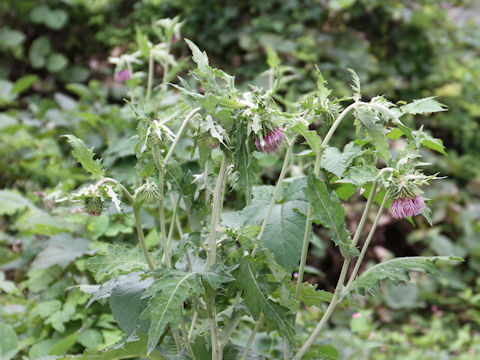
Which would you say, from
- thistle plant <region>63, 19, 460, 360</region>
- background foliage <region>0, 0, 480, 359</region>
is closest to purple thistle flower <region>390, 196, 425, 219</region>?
thistle plant <region>63, 19, 460, 360</region>

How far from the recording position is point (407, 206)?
1.06 metres

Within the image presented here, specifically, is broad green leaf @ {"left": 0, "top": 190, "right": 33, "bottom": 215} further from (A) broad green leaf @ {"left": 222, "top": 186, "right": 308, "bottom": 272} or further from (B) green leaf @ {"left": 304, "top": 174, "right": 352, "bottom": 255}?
(B) green leaf @ {"left": 304, "top": 174, "right": 352, "bottom": 255}

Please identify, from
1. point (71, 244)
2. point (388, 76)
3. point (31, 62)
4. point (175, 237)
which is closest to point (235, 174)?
point (175, 237)

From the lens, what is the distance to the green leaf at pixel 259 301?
110 centimetres

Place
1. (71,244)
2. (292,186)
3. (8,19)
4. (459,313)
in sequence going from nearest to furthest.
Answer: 1. (292,186)
2. (71,244)
3. (459,313)
4. (8,19)

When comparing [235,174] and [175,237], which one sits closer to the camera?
[235,174]

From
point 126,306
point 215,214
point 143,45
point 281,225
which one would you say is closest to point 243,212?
point 281,225

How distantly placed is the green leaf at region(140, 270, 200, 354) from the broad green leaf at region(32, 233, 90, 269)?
2.85 feet

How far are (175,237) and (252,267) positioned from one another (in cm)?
89

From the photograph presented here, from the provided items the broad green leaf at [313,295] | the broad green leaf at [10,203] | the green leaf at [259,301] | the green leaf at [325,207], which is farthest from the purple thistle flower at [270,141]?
the broad green leaf at [10,203]

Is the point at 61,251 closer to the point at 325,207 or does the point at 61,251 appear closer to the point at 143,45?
the point at 143,45

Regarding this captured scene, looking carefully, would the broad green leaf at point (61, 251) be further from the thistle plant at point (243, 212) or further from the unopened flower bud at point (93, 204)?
the unopened flower bud at point (93, 204)

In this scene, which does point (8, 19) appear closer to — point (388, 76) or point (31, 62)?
point (31, 62)

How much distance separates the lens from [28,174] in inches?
114
